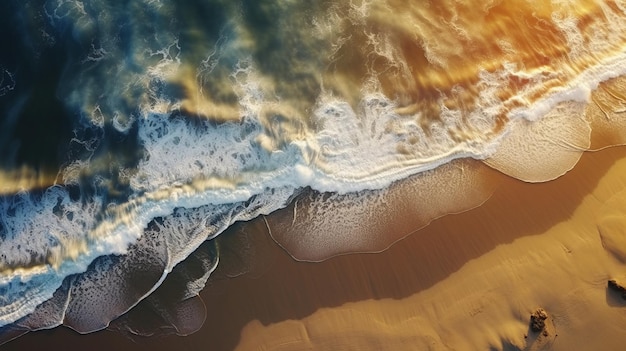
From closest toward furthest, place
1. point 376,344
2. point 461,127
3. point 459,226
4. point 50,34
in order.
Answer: point 376,344 < point 459,226 < point 461,127 < point 50,34

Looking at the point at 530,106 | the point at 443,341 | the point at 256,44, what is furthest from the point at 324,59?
the point at 443,341

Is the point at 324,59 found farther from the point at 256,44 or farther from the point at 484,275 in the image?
the point at 484,275

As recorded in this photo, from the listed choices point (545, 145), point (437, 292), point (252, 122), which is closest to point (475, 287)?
point (437, 292)

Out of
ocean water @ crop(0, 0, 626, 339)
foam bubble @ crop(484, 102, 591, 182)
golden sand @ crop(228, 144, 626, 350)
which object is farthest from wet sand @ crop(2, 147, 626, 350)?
foam bubble @ crop(484, 102, 591, 182)

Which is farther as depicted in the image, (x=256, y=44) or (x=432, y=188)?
(x=256, y=44)

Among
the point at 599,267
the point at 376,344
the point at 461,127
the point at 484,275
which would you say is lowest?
the point at 376,344

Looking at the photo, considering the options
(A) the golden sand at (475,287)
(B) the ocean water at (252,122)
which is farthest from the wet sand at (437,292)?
(B) the ocean water at (252,122)

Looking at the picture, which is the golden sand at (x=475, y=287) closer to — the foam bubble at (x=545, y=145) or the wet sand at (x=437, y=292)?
the wet sand at (x=437, y=292)
